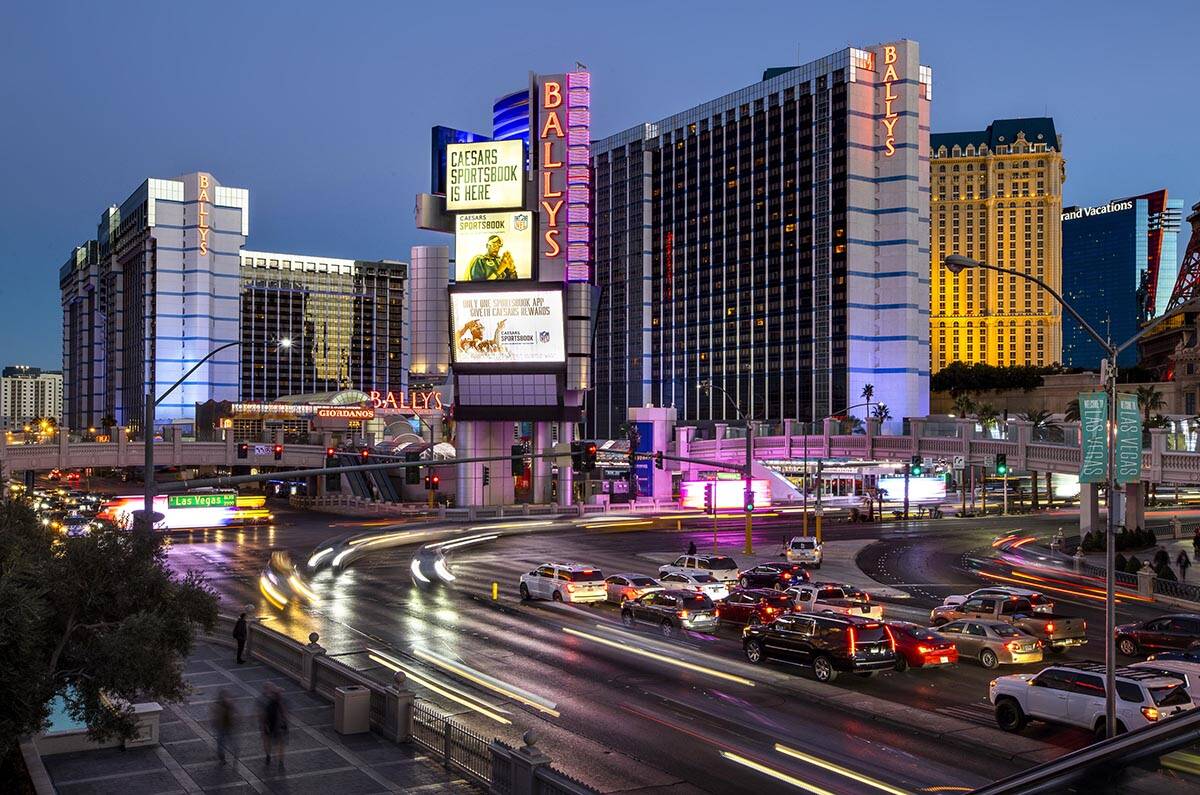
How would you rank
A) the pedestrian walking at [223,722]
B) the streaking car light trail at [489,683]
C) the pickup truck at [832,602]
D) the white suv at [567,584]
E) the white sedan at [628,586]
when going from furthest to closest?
the white suv at [567,584] < the white sedan at [628,586] < the pickup truck at [832,602] < the streaking car light trail at [489,683] < the pedestrian walking at [223,722]

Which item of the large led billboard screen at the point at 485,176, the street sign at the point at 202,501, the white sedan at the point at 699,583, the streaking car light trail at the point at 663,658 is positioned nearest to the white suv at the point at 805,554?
the white sedan at the point at 699,583

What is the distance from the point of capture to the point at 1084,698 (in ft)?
69.9

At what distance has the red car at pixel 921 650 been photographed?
28.5 meters

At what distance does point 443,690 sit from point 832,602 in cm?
1521

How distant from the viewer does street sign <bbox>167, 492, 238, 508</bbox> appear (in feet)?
243

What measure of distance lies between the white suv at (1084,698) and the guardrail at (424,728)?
1024 cm

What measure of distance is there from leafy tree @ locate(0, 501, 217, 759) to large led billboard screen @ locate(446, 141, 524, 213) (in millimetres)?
70860

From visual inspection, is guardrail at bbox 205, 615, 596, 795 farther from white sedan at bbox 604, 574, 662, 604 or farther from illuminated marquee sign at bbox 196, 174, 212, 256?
illuminated marquee sign at bbox 196, 174, 212, 256

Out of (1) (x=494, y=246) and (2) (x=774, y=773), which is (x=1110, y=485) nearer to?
(2) (x=774, y=773)

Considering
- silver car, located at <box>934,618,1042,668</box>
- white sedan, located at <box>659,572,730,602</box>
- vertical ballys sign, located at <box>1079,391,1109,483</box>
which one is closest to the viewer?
vertical ballys sign, located at <box>1079,391,1109,483</box>

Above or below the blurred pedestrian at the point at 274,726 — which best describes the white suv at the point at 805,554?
below

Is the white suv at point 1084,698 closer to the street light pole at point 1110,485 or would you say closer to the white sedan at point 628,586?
the street light pole at point 1110,485

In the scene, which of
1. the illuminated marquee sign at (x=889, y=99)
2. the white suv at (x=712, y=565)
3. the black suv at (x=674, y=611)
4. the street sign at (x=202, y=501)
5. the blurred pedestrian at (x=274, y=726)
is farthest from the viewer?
the illuminated marquee sign at (x=889, y=99)

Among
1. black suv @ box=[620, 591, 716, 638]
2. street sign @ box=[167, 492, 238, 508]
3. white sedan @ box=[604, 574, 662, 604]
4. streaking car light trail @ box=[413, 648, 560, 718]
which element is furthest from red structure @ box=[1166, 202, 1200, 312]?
streaking car light trail @ box=[413, 648, 560, 718]
